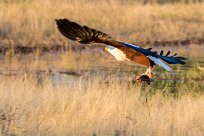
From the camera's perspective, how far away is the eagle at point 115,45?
20.1 feet

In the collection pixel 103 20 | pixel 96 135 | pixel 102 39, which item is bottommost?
pixel 96 135

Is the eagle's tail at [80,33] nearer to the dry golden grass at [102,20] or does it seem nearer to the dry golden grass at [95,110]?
the dry golden grass at [95,110]

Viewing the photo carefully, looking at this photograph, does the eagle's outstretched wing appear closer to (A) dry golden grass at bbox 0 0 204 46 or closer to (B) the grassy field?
(B) the grassy field

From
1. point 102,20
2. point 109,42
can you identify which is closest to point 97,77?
point 109,42

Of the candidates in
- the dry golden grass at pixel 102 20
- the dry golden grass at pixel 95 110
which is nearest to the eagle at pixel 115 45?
the dry golden grass at pixel 95 110

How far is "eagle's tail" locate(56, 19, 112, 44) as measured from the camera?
241 inches

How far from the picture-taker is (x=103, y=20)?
18.3 meters

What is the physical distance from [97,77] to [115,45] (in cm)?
358

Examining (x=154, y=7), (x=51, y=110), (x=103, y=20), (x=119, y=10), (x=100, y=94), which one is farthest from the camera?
(x=154, y=7)

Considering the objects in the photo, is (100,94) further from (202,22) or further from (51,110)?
(202,22)

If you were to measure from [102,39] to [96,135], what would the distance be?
909 mm

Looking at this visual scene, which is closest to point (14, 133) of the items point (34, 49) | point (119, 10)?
point (34, 49)

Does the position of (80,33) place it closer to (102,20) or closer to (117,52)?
(117,52)

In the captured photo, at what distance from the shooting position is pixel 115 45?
6.38 meters
